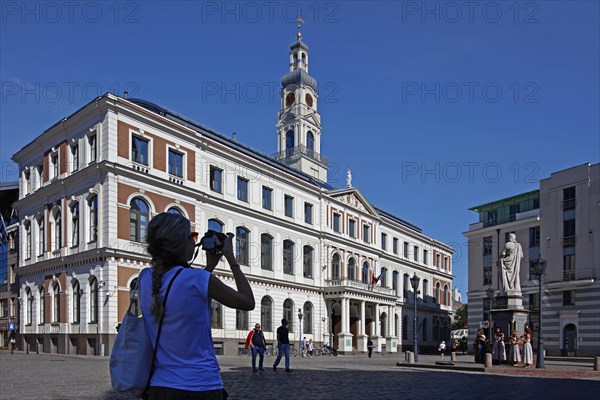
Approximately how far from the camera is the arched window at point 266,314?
49.0 m

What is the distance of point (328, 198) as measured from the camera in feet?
192

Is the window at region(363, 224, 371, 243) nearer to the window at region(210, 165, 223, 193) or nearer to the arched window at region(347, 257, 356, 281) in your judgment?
the arched window at region(347, 257, 356, 281)

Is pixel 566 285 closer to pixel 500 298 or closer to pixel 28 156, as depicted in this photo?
pixel 500 298

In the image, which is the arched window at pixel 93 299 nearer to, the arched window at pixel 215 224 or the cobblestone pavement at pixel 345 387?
the arched window at pixel 215 224

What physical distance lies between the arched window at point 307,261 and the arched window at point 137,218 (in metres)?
19.4

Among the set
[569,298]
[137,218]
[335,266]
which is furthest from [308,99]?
[137,218]

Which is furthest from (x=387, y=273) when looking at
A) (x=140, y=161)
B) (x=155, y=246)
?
(x=155, y=246)

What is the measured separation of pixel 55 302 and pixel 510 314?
96.0ft

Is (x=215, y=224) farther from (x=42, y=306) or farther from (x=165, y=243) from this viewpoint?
(x=165, y=243)

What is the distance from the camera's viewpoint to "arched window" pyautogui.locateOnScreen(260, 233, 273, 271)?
49.9m

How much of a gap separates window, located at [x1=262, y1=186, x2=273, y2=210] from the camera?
46.8 metres

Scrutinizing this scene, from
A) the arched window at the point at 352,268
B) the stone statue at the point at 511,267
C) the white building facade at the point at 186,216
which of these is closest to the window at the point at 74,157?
the white building facade at the point at 186,216

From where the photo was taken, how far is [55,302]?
41156mm

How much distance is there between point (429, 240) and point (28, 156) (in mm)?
52407
